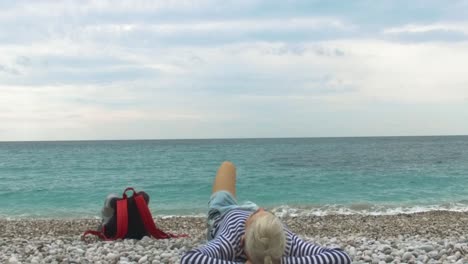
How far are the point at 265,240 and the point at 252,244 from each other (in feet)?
0.33

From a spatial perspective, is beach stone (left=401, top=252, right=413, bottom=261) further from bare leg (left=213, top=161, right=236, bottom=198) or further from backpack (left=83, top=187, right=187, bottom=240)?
backpack (left=83, top=187, right=187, bottom=240)

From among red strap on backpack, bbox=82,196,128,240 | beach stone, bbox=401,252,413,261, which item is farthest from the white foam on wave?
beach stone, bbox=401,252,413,261

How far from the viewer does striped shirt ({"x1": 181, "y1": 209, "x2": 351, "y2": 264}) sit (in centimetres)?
354

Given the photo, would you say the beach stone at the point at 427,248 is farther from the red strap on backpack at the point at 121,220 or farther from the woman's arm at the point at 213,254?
the red strap on backpack at the point at 121,220

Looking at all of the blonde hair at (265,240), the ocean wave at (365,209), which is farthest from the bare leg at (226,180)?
the ocean wave at (365,209)

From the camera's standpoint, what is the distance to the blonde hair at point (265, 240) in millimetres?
3246

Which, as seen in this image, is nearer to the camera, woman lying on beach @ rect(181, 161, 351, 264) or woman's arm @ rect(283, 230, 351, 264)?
woman lying on beach @ rect(181, 161, 351, 264)

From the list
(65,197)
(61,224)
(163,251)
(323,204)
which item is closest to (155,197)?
(65,197)

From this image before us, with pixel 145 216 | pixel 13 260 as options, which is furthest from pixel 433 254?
pixel 13 260

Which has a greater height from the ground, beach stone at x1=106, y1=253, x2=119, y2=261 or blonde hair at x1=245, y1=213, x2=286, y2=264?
blonde hair at x1=245, y1=213, x2=286, y2=264

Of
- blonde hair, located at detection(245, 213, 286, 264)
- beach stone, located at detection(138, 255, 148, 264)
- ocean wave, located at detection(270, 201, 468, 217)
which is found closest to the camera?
blonde hair, located at detection(245, 213, 286, 264)

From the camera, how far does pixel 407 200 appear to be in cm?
1866

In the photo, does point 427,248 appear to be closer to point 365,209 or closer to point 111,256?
point 111,256

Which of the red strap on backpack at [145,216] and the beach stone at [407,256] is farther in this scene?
the red strap on backpack at [145,216]
